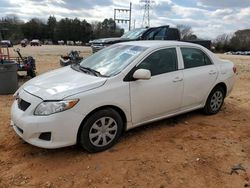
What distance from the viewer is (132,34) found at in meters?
14.0

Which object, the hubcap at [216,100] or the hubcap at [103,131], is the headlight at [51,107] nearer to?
the hubcap at [103,131]

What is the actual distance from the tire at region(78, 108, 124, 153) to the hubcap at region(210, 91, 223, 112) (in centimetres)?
239

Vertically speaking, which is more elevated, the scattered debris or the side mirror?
the side mirror

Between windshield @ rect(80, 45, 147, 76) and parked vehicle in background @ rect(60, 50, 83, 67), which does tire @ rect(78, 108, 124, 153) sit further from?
parked vehicle in background @ rect(60, 50, 83, 67)

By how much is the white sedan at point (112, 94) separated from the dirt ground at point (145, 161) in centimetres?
29

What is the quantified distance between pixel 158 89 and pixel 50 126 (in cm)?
183

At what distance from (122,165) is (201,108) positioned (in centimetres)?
254

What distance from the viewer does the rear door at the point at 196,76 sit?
16.3 feet

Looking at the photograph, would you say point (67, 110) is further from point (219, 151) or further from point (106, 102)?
point (219, 151)

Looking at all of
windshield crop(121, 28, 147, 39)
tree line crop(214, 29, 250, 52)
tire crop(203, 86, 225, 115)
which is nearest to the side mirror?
tire crop(203, 86, 225, 115)

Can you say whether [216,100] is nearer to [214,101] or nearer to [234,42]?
[214,101]

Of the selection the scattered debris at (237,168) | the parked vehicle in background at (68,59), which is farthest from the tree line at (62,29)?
the scattered debris at (237,168)

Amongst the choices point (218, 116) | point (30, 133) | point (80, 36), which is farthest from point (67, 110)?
point (80, 36)

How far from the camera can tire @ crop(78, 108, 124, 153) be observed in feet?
12.4
